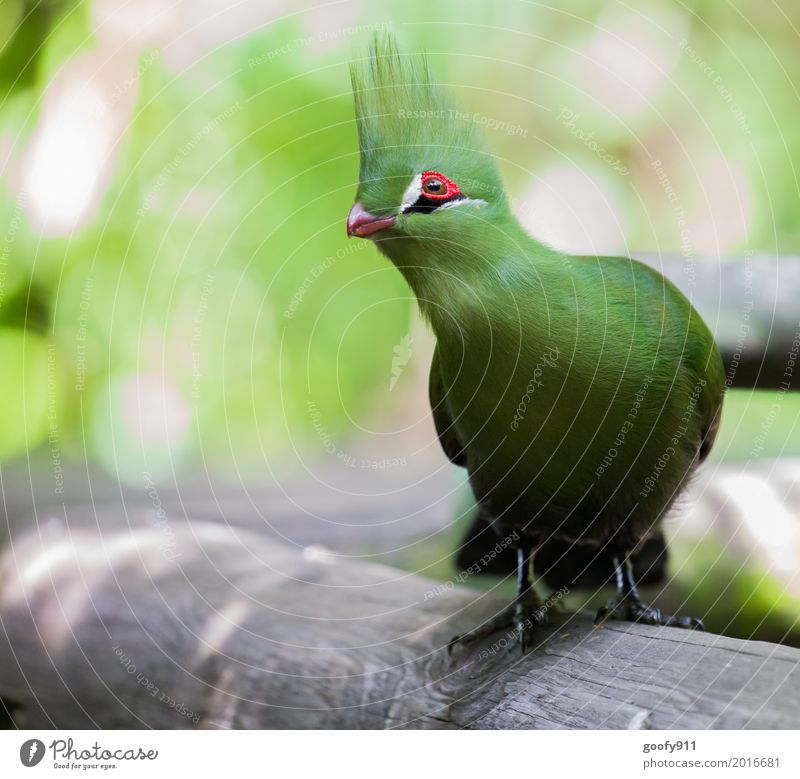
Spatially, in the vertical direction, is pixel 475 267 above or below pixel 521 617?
above

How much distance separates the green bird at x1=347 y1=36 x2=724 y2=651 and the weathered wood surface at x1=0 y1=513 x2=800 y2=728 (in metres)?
0.16

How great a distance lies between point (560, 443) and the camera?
129 centimetres

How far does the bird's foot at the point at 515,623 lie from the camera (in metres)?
1.41

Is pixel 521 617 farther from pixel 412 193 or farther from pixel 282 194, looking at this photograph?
pixel 282 194

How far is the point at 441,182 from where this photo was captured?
121 cm

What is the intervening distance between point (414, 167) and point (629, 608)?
89cm

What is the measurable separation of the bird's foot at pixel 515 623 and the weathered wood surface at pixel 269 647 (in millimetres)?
21

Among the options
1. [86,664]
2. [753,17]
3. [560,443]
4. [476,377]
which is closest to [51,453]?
[86,664]

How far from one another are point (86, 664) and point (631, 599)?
107 centimetres

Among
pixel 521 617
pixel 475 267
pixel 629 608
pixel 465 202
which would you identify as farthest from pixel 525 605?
pixel 465 202

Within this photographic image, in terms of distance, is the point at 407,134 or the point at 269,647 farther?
the point at 269,647

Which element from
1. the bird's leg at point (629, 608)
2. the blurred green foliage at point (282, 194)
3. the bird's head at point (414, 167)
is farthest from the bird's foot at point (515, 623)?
the bird's head at point (414, 167)

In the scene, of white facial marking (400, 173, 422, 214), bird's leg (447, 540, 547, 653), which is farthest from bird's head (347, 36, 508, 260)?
bird's leg (447, 540, 547, 653)

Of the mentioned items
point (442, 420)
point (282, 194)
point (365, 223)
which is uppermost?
point (282, 194)
